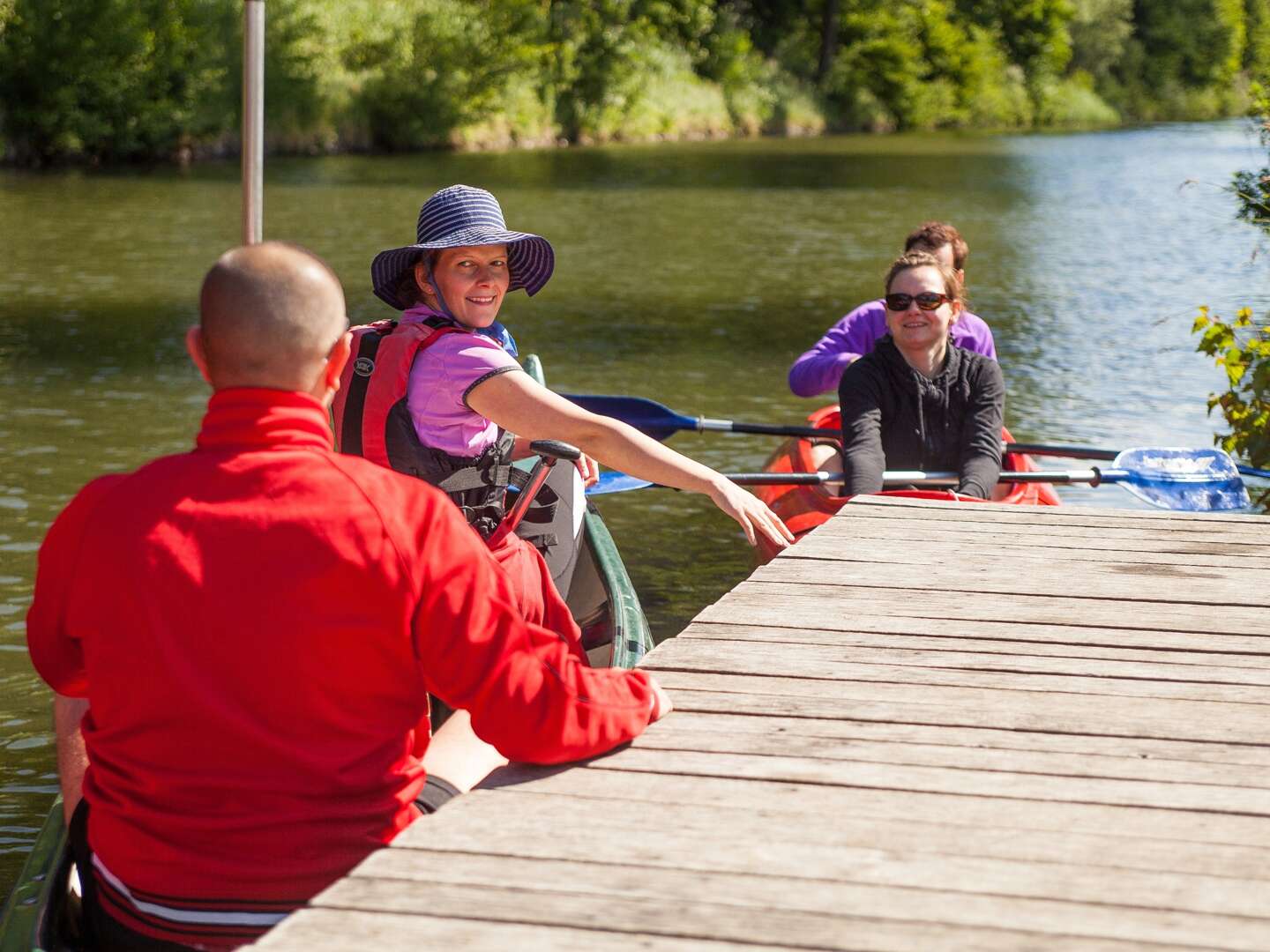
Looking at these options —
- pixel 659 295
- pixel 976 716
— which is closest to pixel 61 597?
pixel 976 716

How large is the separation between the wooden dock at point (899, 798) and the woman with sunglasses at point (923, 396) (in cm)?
178

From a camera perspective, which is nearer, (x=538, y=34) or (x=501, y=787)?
(x=501, y=787)

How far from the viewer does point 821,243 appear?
18.0m

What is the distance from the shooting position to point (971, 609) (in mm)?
3344

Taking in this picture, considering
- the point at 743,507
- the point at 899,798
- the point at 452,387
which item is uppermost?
the point at 452,387

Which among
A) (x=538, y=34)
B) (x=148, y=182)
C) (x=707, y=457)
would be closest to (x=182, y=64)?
(x=148, y=182)

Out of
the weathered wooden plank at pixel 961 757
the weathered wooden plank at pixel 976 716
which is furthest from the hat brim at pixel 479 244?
the weathered wooden plank at pixel 961 757

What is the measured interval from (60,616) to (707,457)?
6583 mm

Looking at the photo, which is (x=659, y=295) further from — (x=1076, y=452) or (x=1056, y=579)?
(x=1056, y=579)

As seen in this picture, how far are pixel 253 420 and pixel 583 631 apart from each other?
7.90ft

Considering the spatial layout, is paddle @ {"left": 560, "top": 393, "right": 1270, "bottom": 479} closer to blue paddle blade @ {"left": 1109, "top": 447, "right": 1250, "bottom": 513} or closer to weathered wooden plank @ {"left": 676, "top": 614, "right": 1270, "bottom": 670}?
blue paddle blade @ {"left": 1109, "top": 447, "right": 1250, "bottom": 513}

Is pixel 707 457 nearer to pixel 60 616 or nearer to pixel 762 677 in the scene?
pixel 762 677

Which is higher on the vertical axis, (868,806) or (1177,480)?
(868,806)

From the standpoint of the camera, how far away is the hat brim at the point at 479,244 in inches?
144
